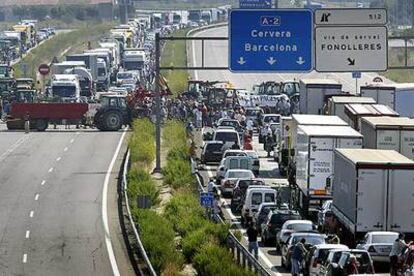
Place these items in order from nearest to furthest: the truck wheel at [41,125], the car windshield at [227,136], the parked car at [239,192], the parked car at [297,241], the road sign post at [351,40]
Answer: the parked car at [297,241]
the parked car at [239,192]
the road sign post at [351,40]
the car windshield at [227,136]
the truck wheel at [41,125]

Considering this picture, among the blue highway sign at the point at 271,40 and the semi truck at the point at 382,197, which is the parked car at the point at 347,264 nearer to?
the semi truck at the point at 382,197

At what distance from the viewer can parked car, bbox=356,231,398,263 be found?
1216 inches

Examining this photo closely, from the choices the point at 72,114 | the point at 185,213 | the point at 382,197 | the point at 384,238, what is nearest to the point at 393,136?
the point at 185,213

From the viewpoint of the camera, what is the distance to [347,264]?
90.4 ft

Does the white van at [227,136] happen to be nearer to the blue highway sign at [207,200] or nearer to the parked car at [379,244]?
the blue highway sign at [207,200]

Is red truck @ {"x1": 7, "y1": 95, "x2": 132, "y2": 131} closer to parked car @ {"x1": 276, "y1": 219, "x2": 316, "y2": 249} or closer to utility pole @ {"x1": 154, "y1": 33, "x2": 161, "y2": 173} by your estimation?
utility pole @ {"x1": 154, "y1": 33, "x2": 161, "y2": 173}

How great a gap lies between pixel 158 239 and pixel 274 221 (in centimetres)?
409

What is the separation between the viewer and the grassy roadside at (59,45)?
421ft

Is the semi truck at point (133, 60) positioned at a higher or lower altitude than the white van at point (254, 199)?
lower

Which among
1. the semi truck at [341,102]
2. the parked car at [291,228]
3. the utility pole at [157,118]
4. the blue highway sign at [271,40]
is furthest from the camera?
the utility pole at [157,118]

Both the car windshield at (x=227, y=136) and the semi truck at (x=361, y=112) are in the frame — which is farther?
the car windshield at (x=227, y=136)

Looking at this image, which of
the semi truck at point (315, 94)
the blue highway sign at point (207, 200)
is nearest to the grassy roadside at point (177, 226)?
the blue highway sign at point (207, 200)

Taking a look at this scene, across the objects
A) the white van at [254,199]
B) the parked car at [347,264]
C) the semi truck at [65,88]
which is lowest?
the semi truck at [65,88]

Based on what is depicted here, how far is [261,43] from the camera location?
48.5 metres
